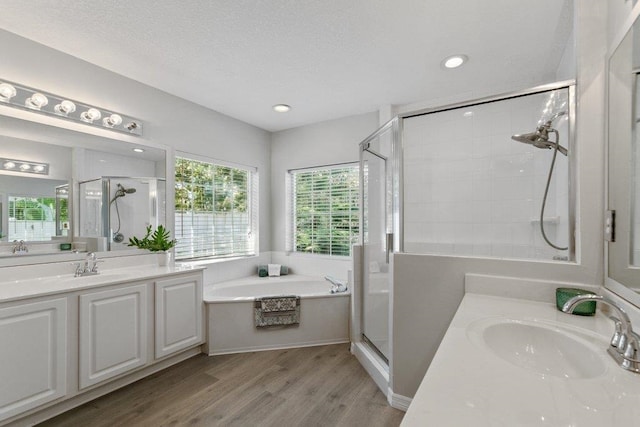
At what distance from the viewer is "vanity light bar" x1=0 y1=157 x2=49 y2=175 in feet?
6.60

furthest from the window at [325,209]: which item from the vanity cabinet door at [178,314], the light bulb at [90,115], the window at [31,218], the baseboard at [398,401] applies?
the window at [31,218]

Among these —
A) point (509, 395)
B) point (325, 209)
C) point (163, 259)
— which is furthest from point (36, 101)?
point (509, 395)

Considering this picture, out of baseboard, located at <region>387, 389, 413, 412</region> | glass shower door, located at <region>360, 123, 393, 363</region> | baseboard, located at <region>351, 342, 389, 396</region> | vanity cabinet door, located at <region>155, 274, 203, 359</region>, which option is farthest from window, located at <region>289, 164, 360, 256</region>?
baseboard, located at <region>387, 389, 413, 412</region>

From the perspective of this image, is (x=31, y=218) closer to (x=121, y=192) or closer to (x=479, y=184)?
(x=121, y=192)

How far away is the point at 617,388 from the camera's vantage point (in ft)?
2.17

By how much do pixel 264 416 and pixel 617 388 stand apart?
1.80 metres

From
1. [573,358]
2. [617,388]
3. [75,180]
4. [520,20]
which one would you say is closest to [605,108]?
[520,20]

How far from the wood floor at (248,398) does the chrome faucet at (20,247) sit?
1.13 metres

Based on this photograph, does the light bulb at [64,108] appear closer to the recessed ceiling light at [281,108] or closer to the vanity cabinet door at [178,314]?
the vanity cabinet door at [178,314]

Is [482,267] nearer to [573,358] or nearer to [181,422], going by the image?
[573,358]

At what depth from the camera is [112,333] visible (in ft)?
6.66

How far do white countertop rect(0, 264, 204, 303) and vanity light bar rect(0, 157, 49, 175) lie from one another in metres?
0.74

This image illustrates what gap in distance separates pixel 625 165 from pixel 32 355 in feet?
10.1

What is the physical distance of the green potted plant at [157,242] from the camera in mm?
2705
